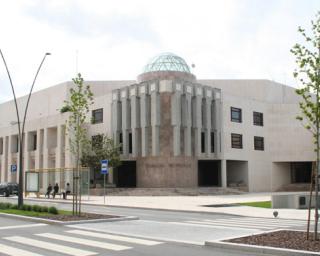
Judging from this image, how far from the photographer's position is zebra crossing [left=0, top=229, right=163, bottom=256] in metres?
10.1

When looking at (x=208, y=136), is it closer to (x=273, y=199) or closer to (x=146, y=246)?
(x=273, y=199)

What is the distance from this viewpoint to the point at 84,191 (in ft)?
125

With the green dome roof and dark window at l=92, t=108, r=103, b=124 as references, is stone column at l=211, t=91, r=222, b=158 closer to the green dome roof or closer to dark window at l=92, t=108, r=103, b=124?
the green dome roof

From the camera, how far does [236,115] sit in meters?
53.4

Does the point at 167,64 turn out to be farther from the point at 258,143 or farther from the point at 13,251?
the point at 13,251

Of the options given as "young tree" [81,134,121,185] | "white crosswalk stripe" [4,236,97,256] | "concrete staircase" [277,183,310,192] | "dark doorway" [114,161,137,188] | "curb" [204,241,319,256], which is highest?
"young tree" [81,134,121,185]

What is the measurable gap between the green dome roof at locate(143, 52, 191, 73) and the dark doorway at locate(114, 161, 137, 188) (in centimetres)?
1161

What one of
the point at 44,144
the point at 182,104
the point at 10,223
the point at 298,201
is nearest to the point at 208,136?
the point at 182,104

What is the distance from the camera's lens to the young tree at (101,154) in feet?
153

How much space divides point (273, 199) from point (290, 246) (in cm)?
1529

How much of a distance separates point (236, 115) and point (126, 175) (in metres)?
15.1

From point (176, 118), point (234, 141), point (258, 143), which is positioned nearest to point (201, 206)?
point (176, 118)

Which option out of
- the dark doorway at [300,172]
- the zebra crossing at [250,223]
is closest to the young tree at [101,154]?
the dark doorway at [300,172]

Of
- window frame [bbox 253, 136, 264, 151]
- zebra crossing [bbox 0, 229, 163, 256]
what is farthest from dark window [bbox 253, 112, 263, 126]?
Answer: zebra crossing [bbox 0, 229, 163, 256]
